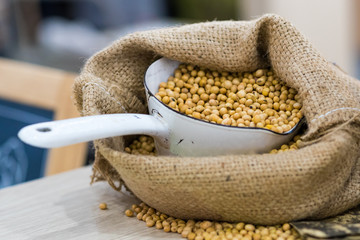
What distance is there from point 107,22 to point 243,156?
2.38m

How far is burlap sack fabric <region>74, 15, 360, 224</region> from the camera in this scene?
618 millimetres

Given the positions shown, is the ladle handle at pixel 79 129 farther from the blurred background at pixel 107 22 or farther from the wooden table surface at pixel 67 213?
the blurred background at pixel 107 22

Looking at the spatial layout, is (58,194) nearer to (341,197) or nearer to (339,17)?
(341,197)

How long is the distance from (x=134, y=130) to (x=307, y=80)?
24cm

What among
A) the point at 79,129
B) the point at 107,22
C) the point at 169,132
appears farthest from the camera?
the point at 107,22

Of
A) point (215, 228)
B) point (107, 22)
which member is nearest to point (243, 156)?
point (215, 228)

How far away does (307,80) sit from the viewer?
0.70 metres

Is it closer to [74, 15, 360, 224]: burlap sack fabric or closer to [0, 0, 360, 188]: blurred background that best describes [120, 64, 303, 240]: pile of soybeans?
[74, 15, 360, 224]: burlap sack fabric

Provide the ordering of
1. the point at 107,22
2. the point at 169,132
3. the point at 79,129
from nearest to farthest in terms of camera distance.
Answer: the point at 79,129, the point at 169,132, the point at 107,22

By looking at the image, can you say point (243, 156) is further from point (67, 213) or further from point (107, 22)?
point (107, 22)

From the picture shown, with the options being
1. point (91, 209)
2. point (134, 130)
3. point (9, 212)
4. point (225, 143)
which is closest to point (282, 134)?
point (225, 143)

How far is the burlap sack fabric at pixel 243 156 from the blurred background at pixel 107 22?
1524 mm

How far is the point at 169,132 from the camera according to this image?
2.33 feet

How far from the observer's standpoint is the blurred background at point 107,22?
8.53 feet
